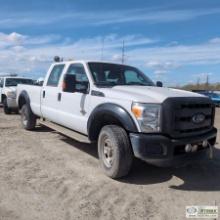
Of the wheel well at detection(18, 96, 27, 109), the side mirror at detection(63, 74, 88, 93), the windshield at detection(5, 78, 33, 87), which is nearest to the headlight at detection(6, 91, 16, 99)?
the windshield at detection(5, 78, 33, 87)

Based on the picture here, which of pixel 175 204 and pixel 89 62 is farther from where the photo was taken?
pixel 89 62

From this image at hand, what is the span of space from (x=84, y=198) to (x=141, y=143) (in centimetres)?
114

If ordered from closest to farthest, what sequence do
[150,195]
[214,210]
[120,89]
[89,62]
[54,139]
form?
[214,210]
[150,195]
[120,89]
[89,62]
[54,139]

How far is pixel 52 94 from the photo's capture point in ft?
24.1

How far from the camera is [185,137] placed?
491 cm

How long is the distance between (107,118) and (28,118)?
13.8 feet

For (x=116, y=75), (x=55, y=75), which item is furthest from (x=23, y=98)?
(x=116, y=75)

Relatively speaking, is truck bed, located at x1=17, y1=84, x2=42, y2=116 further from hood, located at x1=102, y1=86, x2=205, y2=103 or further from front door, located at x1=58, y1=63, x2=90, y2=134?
hood, located at x1=102, y1=86, x2=205, y2=103

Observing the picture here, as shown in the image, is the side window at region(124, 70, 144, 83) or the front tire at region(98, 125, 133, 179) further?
the side window at region(124, 70, 144, 83)

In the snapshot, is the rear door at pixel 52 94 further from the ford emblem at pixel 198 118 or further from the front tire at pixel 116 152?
the ford emblem at pixel 198 118

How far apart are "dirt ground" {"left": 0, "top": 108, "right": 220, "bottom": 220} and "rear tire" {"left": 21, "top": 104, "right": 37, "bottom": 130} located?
6.79 feet

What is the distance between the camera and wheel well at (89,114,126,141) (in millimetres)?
5428

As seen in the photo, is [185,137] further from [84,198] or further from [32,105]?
[32,105]

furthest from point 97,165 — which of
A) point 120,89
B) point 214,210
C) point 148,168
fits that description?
point 214,210
